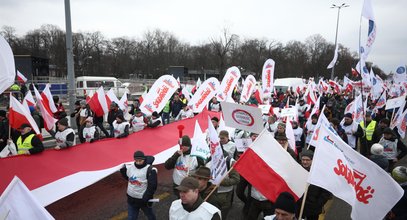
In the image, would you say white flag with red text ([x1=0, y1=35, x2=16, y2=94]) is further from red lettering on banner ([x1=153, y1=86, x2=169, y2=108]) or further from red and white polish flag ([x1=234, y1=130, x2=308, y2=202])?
red lettering on banner ([x1=153, y1=86, x2=169, y2=108])

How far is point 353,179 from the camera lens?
3.42 m

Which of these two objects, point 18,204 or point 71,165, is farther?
point 71,165

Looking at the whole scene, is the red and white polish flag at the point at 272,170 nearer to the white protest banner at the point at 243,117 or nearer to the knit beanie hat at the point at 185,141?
the knit beanie hat at the point at 185,141

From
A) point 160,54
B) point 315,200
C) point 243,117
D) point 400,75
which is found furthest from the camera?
point 160,54

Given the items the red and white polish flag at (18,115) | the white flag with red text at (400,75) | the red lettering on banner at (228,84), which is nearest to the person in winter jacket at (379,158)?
the red and white polish flag at (18,115)

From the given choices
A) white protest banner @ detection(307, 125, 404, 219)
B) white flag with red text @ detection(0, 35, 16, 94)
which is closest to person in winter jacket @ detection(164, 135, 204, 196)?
white protest banner @ detection(307, 125, 404, 219)

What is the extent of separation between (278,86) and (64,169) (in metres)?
34.2

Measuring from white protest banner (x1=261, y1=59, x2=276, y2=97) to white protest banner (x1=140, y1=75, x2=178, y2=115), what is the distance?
558cm

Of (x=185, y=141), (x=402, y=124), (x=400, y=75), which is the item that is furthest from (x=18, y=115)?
(x=400, y=75)

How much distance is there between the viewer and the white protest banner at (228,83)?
1187 centimetres

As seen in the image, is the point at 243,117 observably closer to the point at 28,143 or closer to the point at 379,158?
the point at 379,158

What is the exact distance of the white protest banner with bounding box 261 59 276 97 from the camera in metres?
13.3

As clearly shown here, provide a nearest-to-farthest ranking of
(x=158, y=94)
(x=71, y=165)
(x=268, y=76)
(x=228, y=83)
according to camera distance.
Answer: (x=71, y=165) < (x=158, y=94) < (x=228, y=83) < (x=268, y=76)

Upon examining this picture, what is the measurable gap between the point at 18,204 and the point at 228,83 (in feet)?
32.4
